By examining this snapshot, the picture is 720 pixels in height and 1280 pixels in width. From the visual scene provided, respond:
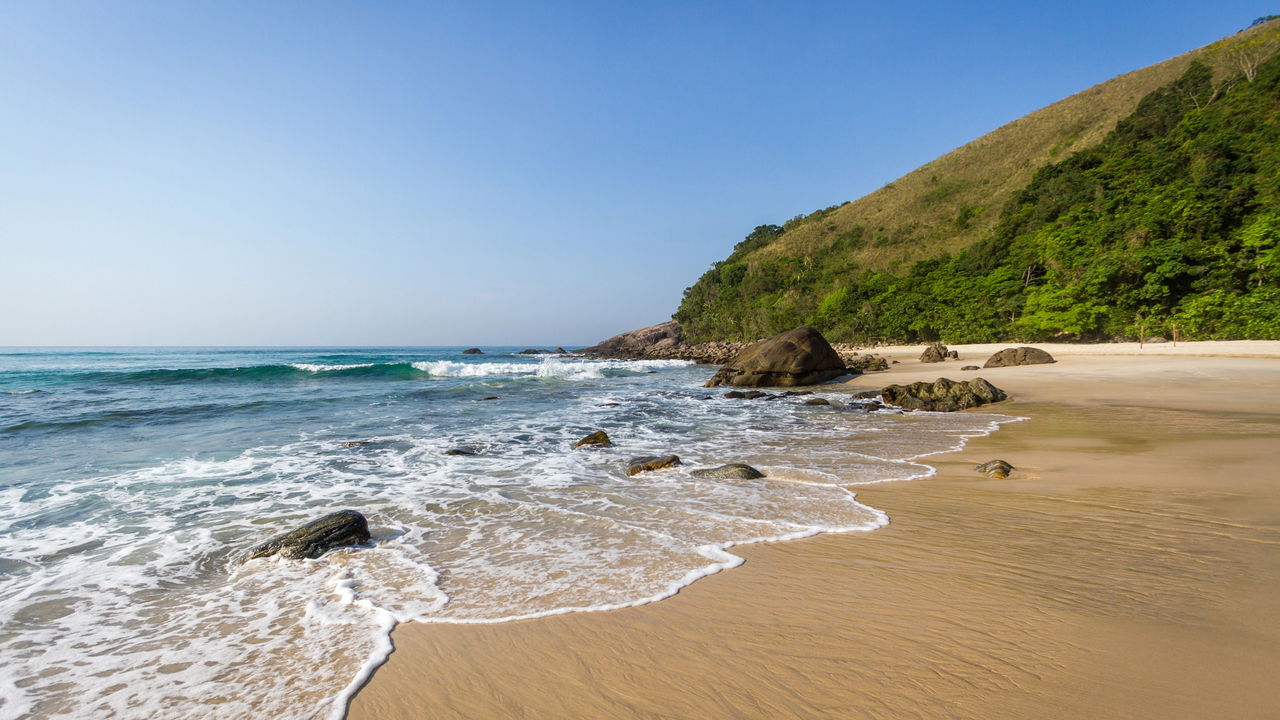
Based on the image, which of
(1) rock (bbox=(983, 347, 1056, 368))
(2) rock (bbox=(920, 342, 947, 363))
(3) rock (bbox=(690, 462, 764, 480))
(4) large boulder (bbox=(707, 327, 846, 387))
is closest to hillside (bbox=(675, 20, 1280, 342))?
(2) rock (bbox=(920, 342, 947, 363))

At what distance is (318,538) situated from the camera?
411 cm

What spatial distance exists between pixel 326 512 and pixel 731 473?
464cm

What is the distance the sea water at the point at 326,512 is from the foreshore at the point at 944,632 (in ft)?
1.10

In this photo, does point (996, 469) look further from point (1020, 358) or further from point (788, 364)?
point (1020, 358)

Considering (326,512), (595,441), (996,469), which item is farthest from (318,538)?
(996,469)

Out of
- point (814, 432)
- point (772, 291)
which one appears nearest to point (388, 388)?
point (814, 432)

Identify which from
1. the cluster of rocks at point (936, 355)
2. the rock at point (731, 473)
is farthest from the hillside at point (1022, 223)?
the rock at point (731, 473)

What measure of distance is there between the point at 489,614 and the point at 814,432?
7998 millimetres

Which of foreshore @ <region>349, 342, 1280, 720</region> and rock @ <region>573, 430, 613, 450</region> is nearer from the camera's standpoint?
foreshore @ <region>349, 342, 1280, 720</region>

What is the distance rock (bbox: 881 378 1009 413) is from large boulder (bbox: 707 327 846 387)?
6655 millimetres

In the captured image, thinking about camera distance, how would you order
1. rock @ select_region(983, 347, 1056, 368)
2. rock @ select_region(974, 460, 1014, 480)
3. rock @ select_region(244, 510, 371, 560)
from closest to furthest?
rock @ select_region(244, 510, 371, 560), rock @ select_region(974, 460, 1014, 480), rock @ select_region(983, 347, 1056, 368)

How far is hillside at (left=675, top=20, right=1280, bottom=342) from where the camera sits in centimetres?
2733

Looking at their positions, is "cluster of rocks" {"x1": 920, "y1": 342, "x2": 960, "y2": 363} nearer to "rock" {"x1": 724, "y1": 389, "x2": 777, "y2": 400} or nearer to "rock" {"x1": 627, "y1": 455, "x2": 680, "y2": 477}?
"rock" {"x1": 724, "y1": 389, "x2": 777, "y2": 400}

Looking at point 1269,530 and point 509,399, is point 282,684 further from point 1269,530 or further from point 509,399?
point 509,399
